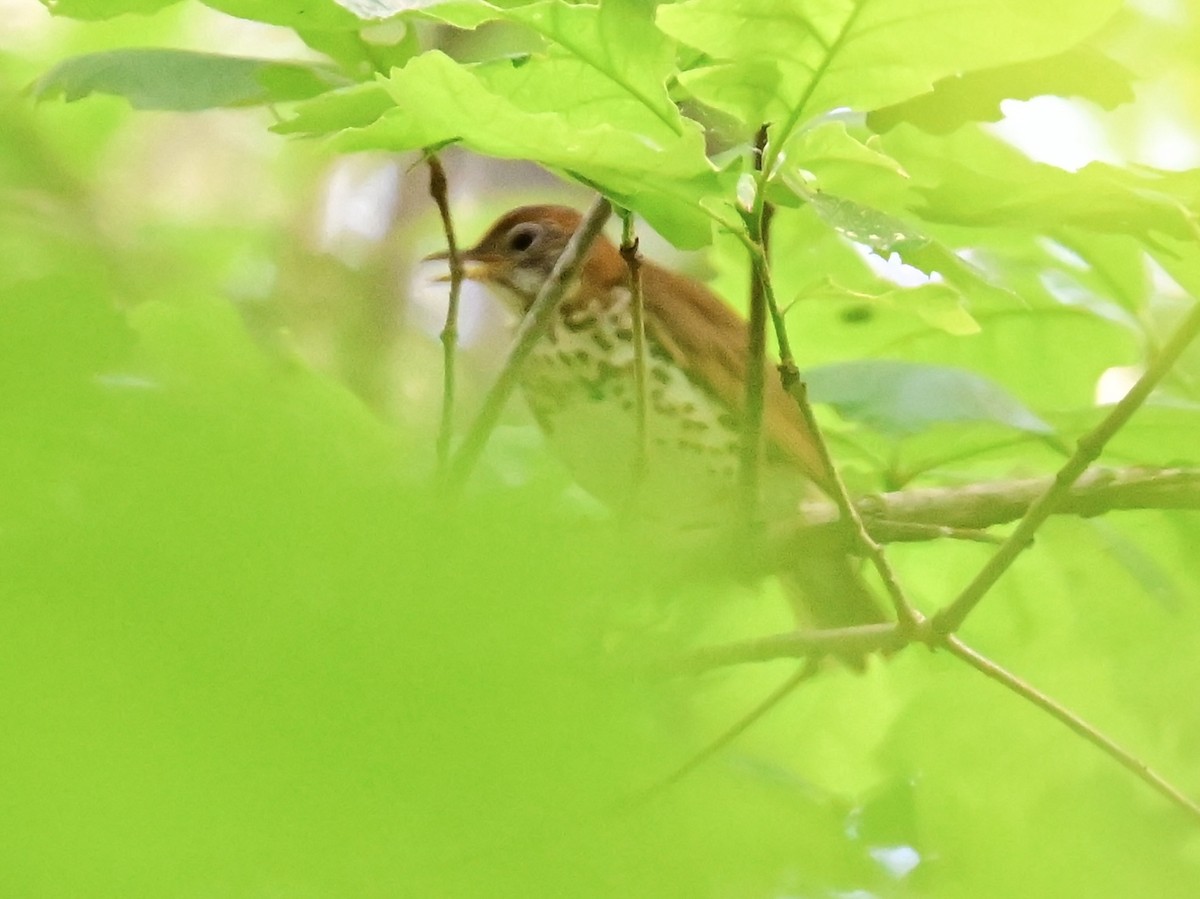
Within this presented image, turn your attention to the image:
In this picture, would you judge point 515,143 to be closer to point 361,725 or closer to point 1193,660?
point 361,725

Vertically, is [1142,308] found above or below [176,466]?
below

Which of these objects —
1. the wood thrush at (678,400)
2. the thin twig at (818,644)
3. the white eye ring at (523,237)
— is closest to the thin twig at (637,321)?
the thin twig at (818,644)

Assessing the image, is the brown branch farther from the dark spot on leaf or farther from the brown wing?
the brown wing

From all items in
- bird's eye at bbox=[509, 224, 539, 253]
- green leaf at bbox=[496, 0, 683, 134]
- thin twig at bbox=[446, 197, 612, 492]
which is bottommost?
bird's eye at bbox=[509, 224, 539, 253]

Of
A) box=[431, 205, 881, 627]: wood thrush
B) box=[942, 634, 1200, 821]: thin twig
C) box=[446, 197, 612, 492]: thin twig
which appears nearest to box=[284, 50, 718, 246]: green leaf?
→ box=[446, 197, 612, 492]: thin twig

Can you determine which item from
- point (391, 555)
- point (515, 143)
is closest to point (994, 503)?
point (515, 143)

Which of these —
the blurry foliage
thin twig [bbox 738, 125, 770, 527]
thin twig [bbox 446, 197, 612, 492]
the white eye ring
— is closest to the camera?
the blurry foliage
